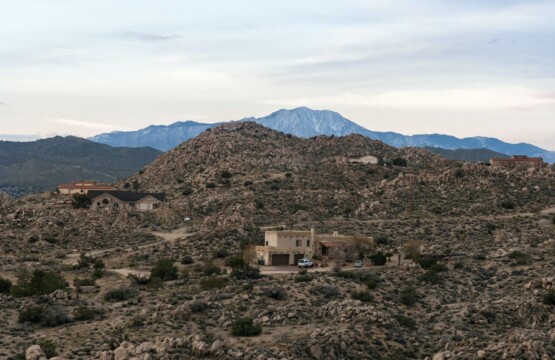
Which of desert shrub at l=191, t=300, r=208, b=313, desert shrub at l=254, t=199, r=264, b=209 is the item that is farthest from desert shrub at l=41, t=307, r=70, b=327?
desert shrub at l=254, t=199, r=264, b=209

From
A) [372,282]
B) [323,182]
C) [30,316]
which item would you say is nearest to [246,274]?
[372,282]

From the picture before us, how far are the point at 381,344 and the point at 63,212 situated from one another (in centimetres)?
6740

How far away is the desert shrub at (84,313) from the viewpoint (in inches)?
2043

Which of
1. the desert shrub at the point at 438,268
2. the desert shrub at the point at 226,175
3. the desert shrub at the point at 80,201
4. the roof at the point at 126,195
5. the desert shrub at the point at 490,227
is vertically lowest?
the desert shrub at the point at 438,268

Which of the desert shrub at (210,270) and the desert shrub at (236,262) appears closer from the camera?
the desert shrub at (210,270)

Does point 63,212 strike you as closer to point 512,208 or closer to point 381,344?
point 512,208

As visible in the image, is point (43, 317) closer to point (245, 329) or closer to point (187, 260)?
point (245, 329)

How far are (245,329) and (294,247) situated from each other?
3406 centimetres

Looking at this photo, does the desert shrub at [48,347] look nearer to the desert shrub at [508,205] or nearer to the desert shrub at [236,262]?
the desert shrub at [236,262]

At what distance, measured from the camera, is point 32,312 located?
50812 millimetres

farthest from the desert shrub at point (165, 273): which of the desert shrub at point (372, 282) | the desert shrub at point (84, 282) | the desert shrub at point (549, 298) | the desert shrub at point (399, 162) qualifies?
the desert shrub at point (399, 162)

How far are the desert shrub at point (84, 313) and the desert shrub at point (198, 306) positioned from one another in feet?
20.4

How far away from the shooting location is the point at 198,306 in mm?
52812

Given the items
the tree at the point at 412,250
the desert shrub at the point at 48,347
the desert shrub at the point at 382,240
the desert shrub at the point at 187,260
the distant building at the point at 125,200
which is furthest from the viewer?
the distant building at the point at 125,200
